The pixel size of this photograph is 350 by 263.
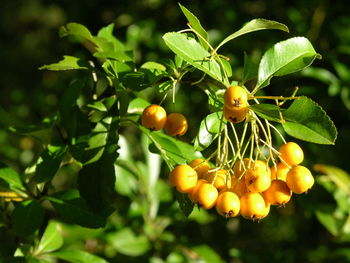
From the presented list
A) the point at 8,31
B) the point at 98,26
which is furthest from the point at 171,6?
the point at 8,31

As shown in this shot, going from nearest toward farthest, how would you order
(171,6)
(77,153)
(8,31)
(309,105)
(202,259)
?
(309,105)
(77,153)
(202,259)
(171,6)
(8,31)

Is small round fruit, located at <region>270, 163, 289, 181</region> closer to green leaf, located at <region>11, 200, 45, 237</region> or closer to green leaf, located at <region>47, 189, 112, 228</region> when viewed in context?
green leaf, located at <region>47, 189, 112, 228</region>

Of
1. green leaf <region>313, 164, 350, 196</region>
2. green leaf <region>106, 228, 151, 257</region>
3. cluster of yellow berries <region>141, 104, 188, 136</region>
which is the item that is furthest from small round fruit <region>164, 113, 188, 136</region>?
green leaf <region>313, 164, 350, 196</region>

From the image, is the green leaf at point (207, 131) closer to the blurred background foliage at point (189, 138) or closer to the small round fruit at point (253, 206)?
the small round fruit at point (253, 206)

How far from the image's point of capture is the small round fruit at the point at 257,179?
1.48 meters

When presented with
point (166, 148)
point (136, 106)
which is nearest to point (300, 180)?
point (166, 148)

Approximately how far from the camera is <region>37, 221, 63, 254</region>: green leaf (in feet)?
6.65

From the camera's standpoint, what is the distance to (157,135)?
A: 1.81 m

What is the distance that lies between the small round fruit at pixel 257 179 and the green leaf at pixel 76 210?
621 millimetres

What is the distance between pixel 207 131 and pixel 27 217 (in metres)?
0.83

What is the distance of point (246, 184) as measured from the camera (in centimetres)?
155

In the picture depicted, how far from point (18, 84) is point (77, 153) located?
6780mm

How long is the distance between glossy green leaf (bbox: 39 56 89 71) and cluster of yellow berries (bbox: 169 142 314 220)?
1.66 ft

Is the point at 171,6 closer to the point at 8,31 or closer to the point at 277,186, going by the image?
the point at 277,186
